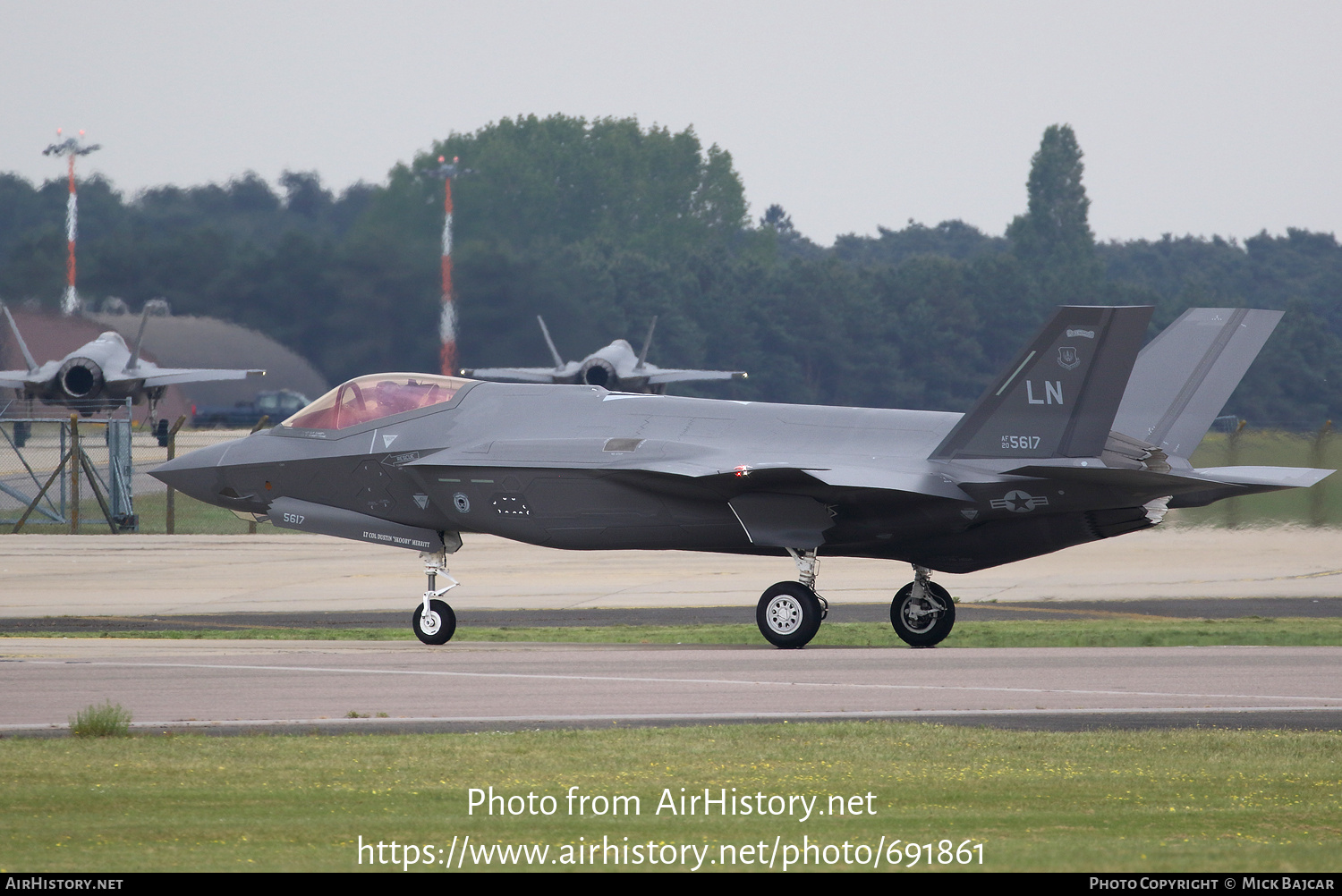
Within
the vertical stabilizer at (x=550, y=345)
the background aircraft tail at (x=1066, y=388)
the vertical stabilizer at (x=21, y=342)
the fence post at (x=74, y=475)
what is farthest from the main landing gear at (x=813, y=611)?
the vertical stabilizer at (x=550, y=345)

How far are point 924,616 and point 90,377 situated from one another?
147ft

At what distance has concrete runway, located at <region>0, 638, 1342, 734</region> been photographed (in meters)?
11.1

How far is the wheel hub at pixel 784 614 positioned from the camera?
15.9 metres

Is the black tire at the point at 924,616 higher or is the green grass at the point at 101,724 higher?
the black tire at the point at 924,616

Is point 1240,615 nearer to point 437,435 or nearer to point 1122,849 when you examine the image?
point 437,435

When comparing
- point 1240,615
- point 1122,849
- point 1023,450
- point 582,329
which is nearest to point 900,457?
point 1023,450

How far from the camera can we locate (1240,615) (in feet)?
67.6

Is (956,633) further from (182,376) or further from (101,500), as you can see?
(182,376)

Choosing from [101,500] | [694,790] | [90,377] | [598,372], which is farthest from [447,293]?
[694,790]

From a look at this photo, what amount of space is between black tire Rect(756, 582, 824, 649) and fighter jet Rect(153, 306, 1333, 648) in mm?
20

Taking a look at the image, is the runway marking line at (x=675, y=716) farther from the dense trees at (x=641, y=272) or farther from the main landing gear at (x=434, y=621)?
the dense trees at (x=641, y=272)

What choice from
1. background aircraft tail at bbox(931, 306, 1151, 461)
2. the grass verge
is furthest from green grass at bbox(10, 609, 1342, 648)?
background aircraft tail at bbox(931, 306, 1151, 461)

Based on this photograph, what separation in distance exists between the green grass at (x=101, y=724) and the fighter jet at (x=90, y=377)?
45.0 meters
